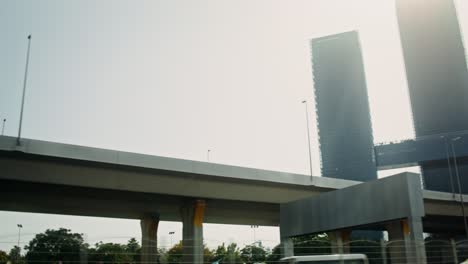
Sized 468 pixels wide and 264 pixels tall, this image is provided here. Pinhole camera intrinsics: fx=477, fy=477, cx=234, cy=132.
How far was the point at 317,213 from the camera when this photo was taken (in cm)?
Result: 3400

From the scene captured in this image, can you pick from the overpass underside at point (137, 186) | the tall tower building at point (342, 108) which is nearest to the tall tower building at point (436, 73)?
the tall tower building at point (342, 108)

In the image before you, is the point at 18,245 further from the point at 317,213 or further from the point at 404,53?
the point at 404,53

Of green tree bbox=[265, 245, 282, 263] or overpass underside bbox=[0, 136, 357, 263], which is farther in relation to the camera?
overpass underside bbox=[0, 136, 357, 263]

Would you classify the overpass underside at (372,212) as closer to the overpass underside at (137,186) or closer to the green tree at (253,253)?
the green tree at (253,253)

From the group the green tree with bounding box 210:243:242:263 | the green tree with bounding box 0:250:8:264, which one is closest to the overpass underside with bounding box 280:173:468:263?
the green tree with bounding box 210:243:242:263

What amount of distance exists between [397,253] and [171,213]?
104ft

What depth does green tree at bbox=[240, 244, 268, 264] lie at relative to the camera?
16578 millimetres

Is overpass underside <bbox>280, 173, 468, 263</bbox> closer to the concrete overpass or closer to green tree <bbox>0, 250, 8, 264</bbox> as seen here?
the concrete overpass

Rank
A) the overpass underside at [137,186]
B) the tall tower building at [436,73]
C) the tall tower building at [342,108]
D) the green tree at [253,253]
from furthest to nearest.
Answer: the tall tower building at [342,108], the tall tower building at [436,73], the overpass underside at [137,186], the green tree at [253,253]

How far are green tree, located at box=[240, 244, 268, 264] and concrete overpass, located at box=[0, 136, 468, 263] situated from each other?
9083 mm

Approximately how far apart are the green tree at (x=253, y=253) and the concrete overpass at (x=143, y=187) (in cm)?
908

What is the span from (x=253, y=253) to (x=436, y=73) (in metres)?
138

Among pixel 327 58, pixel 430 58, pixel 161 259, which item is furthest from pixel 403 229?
pixel 327 58

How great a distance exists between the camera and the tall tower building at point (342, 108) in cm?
15138
